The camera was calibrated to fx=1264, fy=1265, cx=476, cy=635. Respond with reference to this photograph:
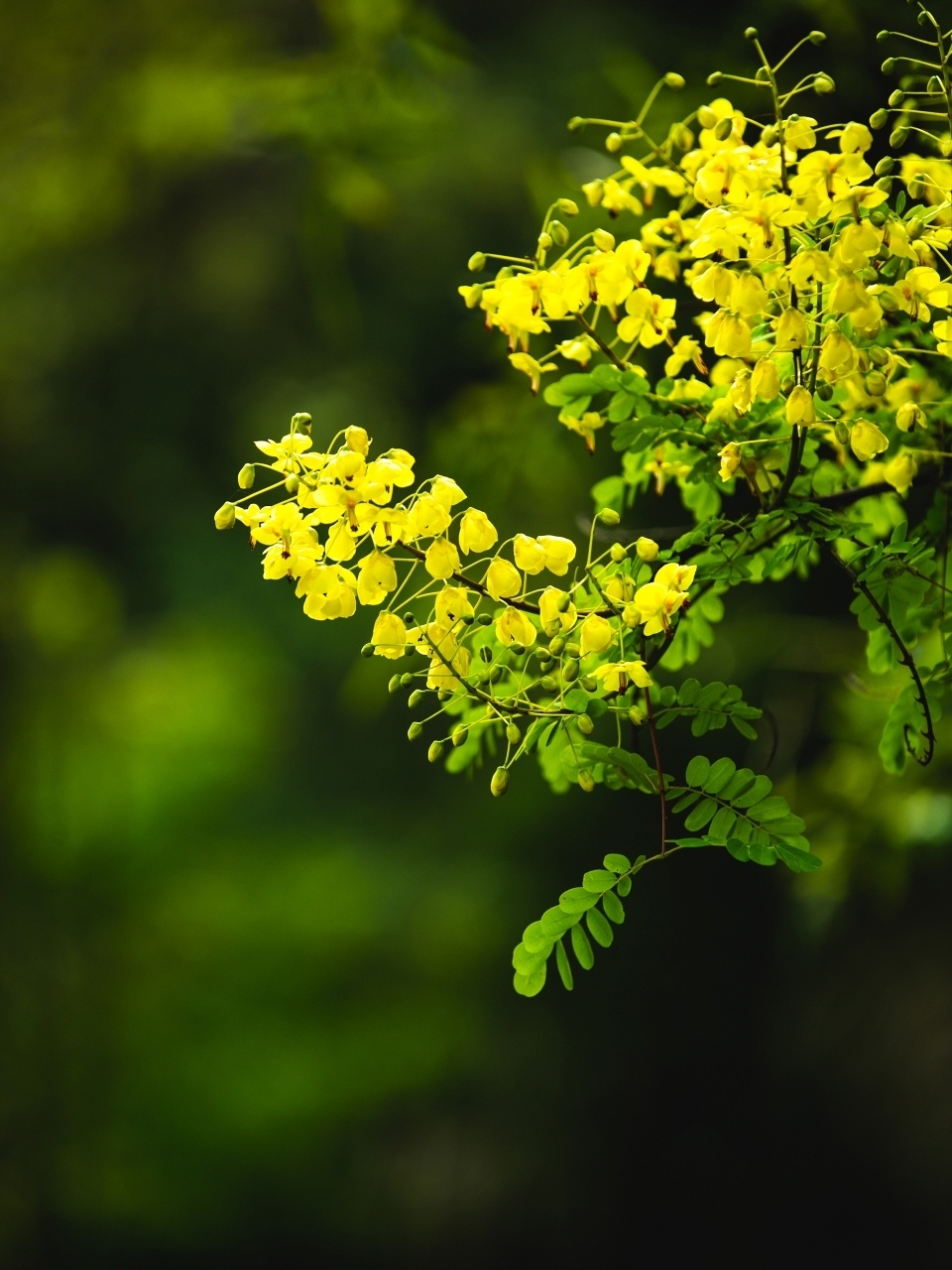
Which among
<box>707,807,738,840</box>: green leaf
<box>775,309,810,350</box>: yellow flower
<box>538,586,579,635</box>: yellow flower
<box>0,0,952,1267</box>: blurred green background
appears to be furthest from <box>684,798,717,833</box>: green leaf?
<box>0,0,952,1267</box>: blurred green background

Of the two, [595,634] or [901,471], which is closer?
[595,634]

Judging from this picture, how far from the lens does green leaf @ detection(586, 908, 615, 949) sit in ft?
1.93

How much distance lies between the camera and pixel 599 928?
0.60 metres

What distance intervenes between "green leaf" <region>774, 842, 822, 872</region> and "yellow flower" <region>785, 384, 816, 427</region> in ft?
0.64

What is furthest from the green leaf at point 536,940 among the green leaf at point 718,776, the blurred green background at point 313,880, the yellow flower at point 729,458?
the blurred green background at point 313,880

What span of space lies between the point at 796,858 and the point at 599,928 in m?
0.10

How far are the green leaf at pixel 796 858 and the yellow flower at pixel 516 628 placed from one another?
0.15 metres

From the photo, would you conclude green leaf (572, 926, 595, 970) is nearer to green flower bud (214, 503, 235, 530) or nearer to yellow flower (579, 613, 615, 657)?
yellow flower (579, 613, 615, 657)

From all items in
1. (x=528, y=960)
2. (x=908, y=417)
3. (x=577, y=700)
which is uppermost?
(x=908, y=417)

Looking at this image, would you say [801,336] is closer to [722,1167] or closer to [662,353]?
[662,353]

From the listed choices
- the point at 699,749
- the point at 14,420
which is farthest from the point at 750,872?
the point at 14,420

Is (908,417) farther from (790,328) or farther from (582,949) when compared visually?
(582,949)

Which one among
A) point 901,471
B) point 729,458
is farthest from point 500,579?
point 901,471

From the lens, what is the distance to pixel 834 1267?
6.85 ft
